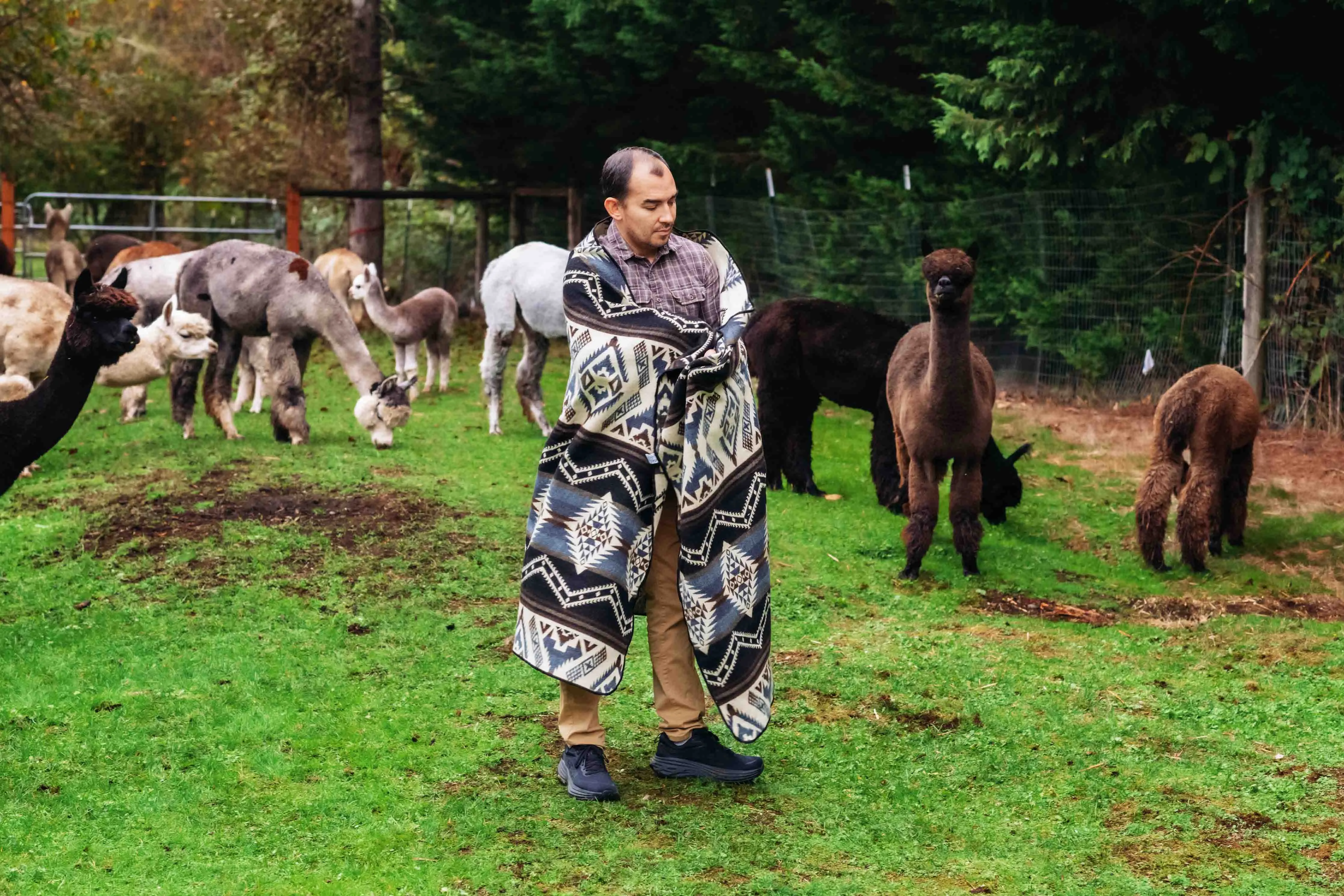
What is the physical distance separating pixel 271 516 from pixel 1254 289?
8852 mm

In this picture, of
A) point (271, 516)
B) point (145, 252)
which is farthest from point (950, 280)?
point (145, 252)

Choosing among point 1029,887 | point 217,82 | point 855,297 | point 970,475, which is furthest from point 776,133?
point 1029,887

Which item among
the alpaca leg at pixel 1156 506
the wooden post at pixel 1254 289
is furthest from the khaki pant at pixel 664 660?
the wooden post at pixel 1254 289

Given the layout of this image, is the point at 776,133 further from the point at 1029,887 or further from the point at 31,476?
the point at 1029,887

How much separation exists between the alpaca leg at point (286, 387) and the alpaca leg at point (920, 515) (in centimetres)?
536

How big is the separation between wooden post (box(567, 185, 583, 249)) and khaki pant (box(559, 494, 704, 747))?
532 inches

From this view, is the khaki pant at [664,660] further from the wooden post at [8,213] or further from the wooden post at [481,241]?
the wooden post at [8,213]

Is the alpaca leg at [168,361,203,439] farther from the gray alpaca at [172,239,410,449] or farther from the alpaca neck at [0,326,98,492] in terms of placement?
the alpaca neck at [0,326,98,492]

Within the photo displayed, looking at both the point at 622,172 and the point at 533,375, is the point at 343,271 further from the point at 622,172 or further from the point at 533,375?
the point at 622,172

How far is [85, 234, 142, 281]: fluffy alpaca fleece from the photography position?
1833cm

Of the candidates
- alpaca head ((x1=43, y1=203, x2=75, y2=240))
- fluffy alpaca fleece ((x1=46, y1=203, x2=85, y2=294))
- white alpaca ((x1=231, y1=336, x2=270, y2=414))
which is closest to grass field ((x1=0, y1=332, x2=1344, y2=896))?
white alpaca ((x1=231, y1=336, x2=270, y2=414))

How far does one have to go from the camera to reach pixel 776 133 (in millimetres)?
17500

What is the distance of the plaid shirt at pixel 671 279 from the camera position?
480cm

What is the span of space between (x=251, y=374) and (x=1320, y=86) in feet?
33.7
